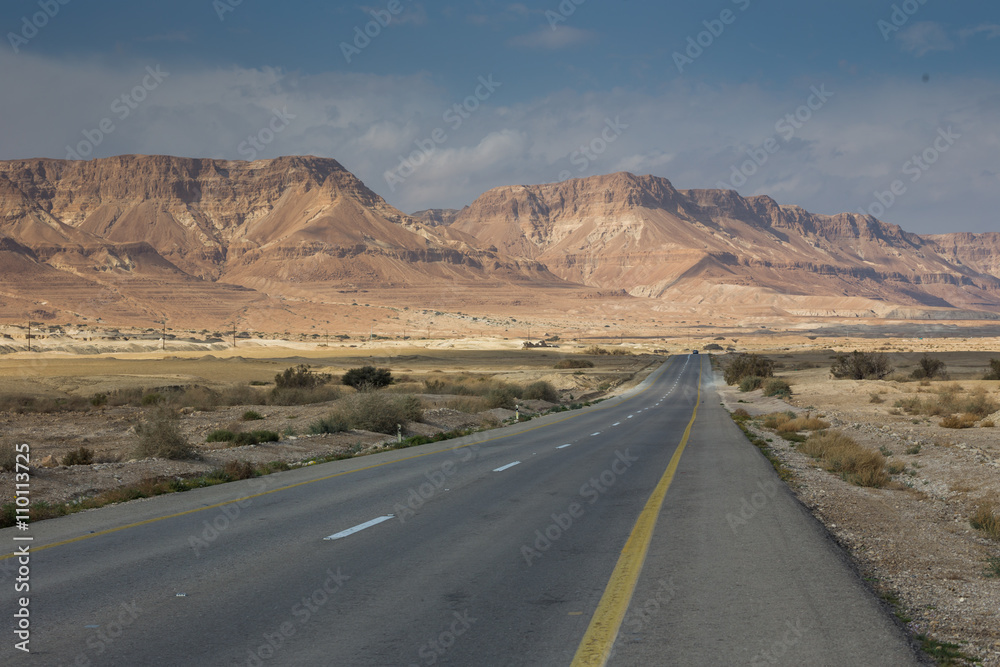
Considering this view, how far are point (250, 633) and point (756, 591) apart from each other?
4.05 meters

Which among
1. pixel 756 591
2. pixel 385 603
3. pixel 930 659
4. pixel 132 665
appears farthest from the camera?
pixel 756 591

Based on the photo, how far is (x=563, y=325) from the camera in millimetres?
199375

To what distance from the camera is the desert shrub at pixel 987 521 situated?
9.81 m

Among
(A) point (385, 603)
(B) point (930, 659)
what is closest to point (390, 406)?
(A) point (385, 603)

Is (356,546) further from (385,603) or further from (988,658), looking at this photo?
(988,658)

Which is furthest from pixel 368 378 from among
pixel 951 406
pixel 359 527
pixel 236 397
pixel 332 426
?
pixel 359 527

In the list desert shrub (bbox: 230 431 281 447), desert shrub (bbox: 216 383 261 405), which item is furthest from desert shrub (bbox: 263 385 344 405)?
desert shrub (bbox: 230 431 281 447)

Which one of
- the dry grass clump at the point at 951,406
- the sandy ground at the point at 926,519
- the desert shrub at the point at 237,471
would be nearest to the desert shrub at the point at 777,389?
the dry grass clump at the point at 951,406

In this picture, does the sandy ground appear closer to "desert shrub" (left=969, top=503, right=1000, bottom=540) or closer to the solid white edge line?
"desert shrub" (left=969, top=503, right=1000, bottom=540)
